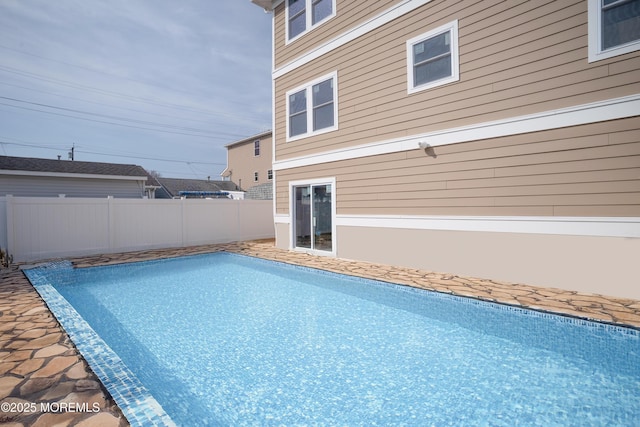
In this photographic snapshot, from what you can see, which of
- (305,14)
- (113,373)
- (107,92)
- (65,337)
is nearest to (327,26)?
(305,14)

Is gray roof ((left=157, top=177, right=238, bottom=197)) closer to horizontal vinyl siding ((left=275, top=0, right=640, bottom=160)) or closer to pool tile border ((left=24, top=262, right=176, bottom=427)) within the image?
horizontal vinyl siding ((left=275, top=0, right=640, bottom=160))

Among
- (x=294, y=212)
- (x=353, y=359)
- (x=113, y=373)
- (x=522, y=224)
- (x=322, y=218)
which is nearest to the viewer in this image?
(x=113, y=373)

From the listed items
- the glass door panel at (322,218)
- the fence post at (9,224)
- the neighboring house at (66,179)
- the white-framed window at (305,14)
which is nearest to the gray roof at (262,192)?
the neighboring house at (66,179)

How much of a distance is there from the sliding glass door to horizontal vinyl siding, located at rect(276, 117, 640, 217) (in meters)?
1.33

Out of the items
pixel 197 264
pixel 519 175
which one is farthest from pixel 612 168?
pixel 197 264

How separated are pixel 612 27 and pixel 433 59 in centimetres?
311

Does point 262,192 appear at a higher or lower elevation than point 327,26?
lower

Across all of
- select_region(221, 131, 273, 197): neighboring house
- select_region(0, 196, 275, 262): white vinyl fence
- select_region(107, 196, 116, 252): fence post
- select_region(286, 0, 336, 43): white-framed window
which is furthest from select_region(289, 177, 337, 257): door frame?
select_region(221, 131, 273, 197): neighboring house

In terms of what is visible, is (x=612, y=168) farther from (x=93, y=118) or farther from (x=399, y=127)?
(x=93, y=118)

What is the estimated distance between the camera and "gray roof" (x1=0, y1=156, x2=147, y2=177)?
1955 cm

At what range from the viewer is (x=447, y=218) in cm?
720

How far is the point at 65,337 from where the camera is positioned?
400cm

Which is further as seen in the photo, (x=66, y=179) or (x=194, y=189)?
(x=194, y=189)

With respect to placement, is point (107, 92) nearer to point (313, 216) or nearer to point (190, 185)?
point (190, 185)
